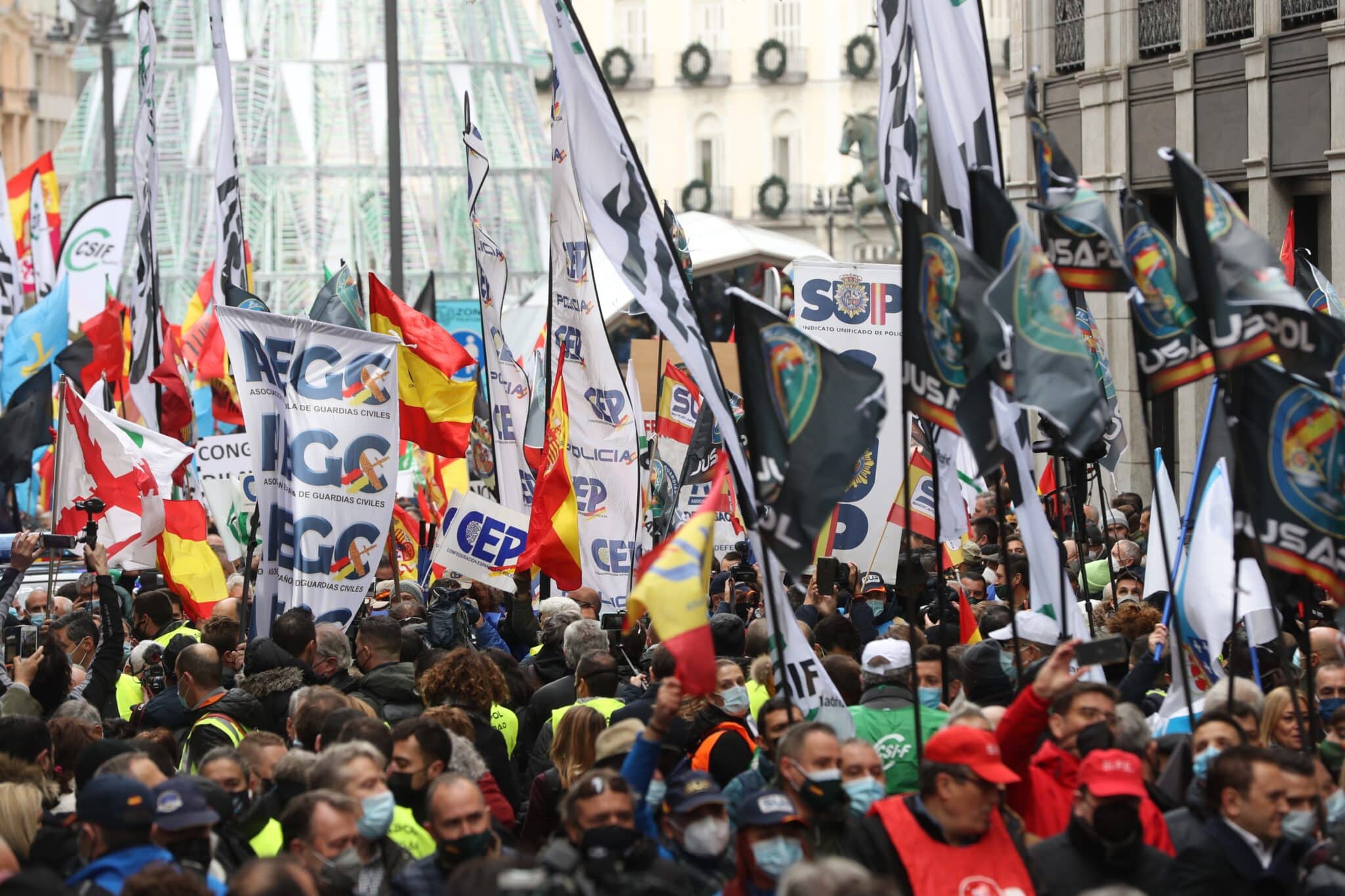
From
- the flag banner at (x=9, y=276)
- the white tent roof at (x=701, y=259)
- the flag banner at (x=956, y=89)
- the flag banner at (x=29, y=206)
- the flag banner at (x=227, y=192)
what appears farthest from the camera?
the white tent roof at (x=701, y=259)

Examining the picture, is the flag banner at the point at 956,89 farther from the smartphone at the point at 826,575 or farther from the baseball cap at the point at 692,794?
the baseball cap at the point at 692,794

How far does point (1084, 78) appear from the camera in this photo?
2495 centimetres

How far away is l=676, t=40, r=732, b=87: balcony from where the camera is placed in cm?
7100

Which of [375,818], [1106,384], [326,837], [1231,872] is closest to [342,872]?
[326,837]

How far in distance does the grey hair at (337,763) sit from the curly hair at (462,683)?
75.3 inches

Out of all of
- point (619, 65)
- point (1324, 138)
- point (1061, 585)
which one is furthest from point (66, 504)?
point (619, 65)

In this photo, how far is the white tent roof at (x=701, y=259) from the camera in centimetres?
3769

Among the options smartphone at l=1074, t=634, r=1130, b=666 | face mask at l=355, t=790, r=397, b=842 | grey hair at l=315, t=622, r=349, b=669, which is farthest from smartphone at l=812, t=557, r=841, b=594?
face mask at l=355, t=790, r=397, b=842

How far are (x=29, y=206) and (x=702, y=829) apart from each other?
73.6 ft

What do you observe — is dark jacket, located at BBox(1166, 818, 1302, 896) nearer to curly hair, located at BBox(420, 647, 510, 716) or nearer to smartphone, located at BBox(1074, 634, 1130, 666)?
smartphone, located at BBox(1074, 634, 1130, 666)

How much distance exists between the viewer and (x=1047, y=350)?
288 inches

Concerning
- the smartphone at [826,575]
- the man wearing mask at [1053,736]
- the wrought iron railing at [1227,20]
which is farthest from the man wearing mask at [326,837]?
the wrought iron railing at [1227,20]

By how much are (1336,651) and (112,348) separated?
13347 mm

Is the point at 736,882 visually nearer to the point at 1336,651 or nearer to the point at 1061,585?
the point at 1061,585
